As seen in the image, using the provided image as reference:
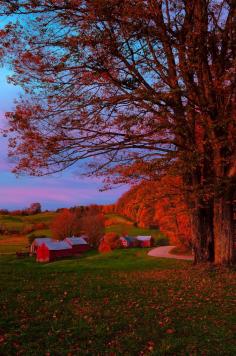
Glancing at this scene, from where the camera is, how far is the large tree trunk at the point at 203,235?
16469 millimetres

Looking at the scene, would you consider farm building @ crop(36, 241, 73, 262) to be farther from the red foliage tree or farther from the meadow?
the meadow

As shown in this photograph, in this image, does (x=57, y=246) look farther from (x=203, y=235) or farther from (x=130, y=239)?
(x=203, y=235)

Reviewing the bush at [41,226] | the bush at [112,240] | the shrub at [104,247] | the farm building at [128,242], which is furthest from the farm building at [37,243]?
the bush at [41,226]

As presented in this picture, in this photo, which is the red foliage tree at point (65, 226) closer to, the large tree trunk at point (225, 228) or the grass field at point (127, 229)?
the grass field at point (127, 229)

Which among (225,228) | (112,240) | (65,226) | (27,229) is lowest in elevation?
(112,240)

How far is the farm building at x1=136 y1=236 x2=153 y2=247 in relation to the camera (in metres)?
51.4

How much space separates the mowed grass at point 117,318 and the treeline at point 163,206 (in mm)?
5861

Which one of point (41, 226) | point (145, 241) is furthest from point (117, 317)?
point (41, 226)

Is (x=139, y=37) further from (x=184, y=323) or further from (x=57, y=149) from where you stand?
(x=184, y=323)

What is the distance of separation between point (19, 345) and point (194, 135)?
11150mm

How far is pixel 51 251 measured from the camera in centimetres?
4325

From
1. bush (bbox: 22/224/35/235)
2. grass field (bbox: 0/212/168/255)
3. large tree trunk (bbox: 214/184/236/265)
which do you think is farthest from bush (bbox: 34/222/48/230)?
large tree trunk (bbox: 214/184/236/265)

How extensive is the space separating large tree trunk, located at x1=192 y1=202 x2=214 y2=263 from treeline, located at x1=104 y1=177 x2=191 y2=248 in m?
0.92

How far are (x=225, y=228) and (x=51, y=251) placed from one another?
3070 cm
